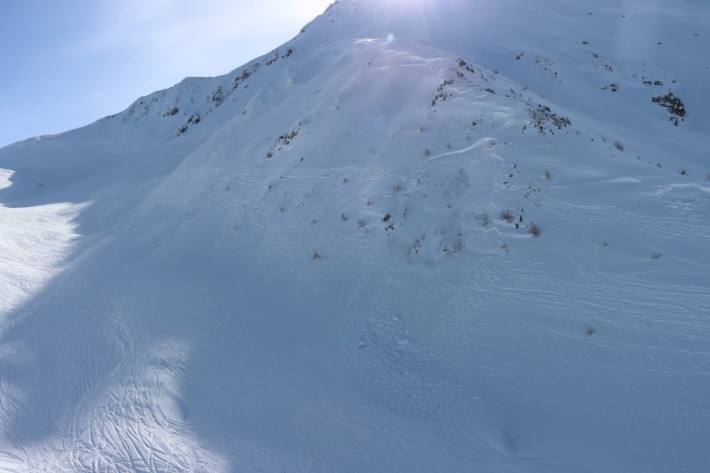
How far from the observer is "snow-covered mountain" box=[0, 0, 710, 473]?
6.12 m

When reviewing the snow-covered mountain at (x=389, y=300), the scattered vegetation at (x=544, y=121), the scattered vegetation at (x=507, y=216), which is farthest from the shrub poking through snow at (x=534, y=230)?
the scattered vegetation at (x=544, y=121)

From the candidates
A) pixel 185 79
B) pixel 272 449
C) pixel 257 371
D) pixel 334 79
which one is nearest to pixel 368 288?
pixel 257 371

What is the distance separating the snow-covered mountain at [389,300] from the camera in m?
6.12

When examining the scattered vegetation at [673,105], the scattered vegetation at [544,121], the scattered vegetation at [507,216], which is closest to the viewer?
the scattered vegetation at [507,216]

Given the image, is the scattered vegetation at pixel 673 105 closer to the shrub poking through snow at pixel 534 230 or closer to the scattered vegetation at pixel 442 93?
the scattered vegetation at pixel 442 93

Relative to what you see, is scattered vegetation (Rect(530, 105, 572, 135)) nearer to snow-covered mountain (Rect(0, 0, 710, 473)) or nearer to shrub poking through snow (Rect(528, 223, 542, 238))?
snow-covered mountain (Rect(0, 0, 710, 473))

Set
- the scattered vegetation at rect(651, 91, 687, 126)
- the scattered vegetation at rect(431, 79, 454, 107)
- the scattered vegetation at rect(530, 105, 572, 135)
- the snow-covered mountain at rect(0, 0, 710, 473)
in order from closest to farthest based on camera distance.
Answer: the snow-covered mountain at rect(0, 0, 710, 473) → the scattered vegetation at rect(530, 105, 572, 135) → the scattered vegetation at rect(431, 79, 454, 107) → the scattered vegetation at rect(651, 91, 687, 126)

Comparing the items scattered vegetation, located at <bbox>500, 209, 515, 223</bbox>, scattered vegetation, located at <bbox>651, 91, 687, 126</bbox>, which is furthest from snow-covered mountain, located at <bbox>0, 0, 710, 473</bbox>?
scattered vegetation, located at <bbox>651, 91, 687, 126</bbox>

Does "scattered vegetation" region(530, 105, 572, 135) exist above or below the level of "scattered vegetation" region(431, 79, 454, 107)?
below

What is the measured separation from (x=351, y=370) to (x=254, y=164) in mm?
10052

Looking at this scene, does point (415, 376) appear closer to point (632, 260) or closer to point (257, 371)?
point (257, 371)

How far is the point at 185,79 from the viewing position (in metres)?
44.1

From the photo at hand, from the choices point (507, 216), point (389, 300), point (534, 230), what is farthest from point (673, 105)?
point (389, 300)

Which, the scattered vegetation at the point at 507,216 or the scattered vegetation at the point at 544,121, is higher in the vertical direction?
the scattered vegetation at the point at 544,121
